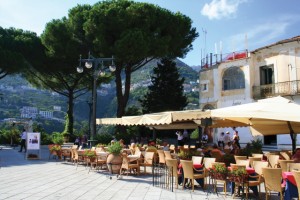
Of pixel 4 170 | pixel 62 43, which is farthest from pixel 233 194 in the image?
pixel 62 43

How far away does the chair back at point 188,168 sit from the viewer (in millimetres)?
8633

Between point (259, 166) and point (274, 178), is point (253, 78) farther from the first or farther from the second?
point (274, 178)

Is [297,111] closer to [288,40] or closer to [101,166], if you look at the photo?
[101,166]

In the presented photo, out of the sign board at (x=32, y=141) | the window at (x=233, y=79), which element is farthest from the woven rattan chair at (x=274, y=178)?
the window at (x=233, y=79)

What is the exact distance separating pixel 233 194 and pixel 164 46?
19.5 meters

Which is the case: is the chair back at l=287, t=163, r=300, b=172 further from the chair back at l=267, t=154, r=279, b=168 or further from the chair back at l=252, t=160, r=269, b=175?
the chair back at l=267, t=154, r=279, b=168

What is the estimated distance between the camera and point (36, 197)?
7.84 metres

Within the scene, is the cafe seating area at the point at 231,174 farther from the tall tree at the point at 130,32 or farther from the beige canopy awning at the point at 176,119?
the tall tree at the point at 130,32

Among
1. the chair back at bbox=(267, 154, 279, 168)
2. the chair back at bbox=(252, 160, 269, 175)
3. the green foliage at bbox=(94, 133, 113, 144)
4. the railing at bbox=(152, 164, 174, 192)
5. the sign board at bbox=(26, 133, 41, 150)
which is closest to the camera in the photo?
the chair back at bbox=(252, 160, 269, 175)

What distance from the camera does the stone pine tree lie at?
105ft

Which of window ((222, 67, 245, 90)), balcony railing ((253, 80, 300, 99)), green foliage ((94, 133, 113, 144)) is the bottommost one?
green foliage ((94, 133, 113, 144))

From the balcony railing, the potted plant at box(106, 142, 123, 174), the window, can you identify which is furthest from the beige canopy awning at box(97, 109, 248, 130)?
the window

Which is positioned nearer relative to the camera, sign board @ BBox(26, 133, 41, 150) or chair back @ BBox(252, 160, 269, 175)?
chair back @ BBox(252, 160, 269, 175)

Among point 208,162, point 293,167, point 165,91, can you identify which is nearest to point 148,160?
point 208,162
